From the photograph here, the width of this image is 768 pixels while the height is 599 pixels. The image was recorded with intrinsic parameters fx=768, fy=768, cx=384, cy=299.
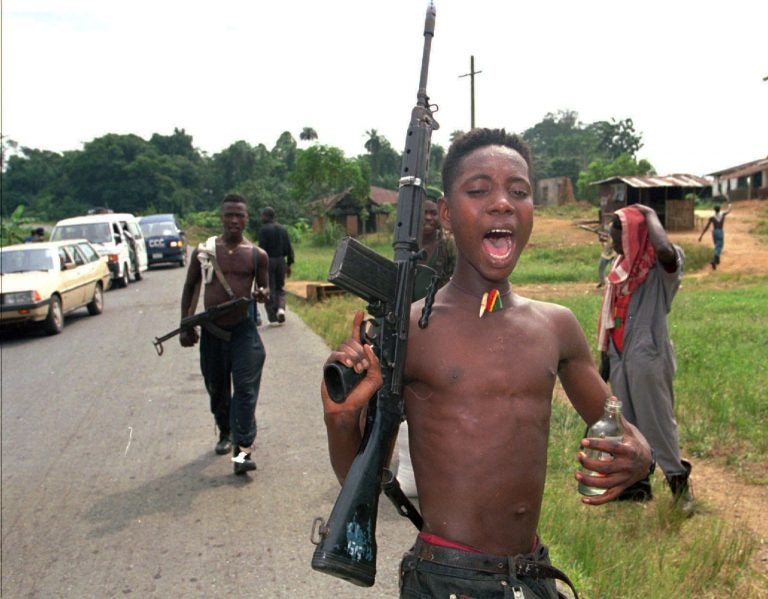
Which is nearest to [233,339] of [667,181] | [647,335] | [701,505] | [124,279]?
[647,335]

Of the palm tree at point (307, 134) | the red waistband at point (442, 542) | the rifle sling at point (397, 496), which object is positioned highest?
the palm tree at point (307, 134)

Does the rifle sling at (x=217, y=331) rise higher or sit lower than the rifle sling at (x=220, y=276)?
lower

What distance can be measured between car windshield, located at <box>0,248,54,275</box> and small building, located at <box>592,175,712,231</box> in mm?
25850

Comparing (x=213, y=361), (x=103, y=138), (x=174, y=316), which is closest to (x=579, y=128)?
(x=103, y=138)

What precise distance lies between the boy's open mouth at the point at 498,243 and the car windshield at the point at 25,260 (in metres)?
12.7

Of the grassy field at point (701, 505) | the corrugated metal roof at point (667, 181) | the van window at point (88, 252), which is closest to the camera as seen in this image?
the grassy field at point (701, 505)

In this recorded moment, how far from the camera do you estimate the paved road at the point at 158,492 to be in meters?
4.05

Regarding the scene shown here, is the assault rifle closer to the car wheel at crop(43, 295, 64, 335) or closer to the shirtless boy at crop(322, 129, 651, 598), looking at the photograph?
the shirtless boy at crop(322, 129, 651, 598)

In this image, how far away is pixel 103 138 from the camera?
6344cm

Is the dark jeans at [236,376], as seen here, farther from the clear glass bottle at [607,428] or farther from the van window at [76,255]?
the van window at [76,255]

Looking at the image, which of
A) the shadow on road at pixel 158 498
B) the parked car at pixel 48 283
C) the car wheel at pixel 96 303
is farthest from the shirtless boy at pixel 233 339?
the car wheel at pixel 96 303

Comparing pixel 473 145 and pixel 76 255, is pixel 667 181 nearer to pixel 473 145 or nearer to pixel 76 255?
pixel 76 255

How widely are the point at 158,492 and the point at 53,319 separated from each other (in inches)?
332

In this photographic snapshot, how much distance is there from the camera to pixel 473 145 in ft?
7.88
